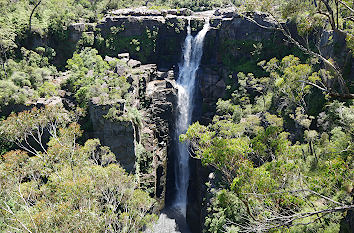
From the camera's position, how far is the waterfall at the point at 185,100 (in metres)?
30.9

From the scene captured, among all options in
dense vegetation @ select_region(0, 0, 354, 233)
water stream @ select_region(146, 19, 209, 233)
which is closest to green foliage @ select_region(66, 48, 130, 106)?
dense vegetation @ select_region(0, 0, 354, 233)

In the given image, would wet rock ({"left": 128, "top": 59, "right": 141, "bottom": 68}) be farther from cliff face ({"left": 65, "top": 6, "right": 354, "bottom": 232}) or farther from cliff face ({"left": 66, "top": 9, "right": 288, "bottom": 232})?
cliff face ({"left": 65, "top": 6, "right": 354, "bottom": 232})

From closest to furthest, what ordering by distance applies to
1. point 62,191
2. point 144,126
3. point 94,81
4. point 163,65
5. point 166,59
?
point 62,191
point 94,81
point 144,126
point 163,65
point 166,59

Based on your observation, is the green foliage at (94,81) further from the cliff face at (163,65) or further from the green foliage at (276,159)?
the green foliage at (276,159)

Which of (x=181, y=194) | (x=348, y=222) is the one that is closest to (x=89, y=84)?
(x=181, y=194)

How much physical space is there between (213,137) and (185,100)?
1722 cm

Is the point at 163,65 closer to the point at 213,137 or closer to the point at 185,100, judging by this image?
the point at 185,100

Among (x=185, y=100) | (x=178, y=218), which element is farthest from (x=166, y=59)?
(x=178, y=218)

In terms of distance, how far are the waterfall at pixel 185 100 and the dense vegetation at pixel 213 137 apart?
169 inches

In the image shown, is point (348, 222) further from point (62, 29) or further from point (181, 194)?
point (62, 29)

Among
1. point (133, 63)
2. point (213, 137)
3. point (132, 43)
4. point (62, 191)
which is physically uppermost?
point (132, 43)

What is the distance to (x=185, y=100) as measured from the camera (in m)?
33.1

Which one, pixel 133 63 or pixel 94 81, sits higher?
pixel 133 63

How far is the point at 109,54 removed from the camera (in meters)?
36.2
